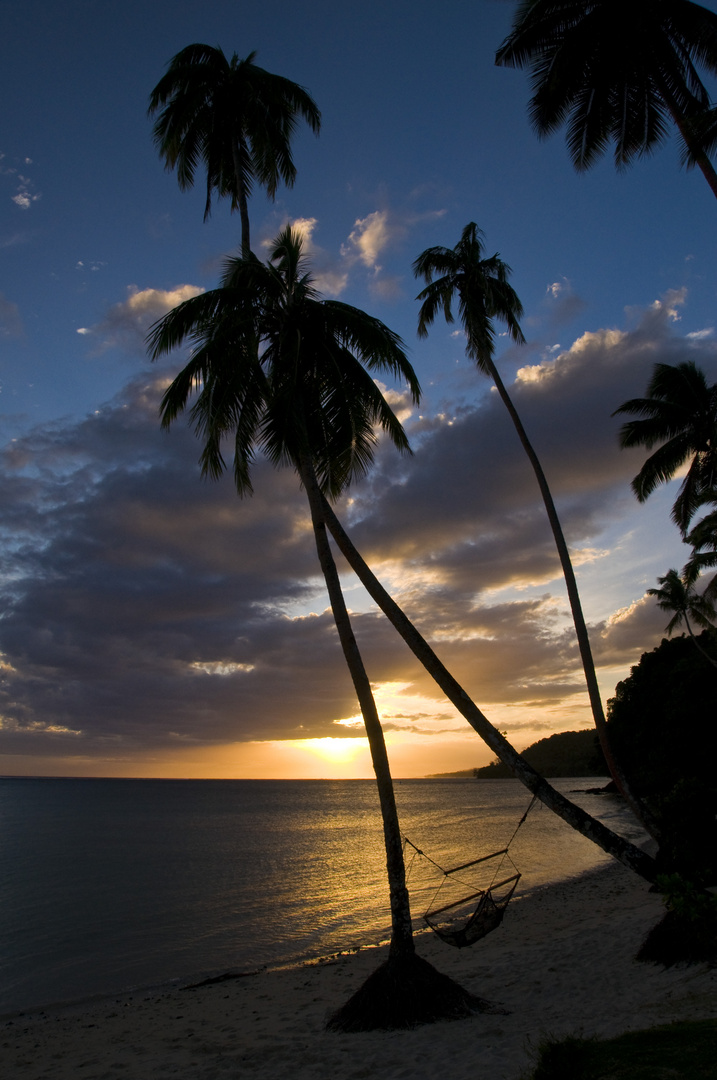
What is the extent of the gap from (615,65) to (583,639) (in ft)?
32.8

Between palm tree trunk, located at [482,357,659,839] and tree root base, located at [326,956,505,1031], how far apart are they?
337 centimetres

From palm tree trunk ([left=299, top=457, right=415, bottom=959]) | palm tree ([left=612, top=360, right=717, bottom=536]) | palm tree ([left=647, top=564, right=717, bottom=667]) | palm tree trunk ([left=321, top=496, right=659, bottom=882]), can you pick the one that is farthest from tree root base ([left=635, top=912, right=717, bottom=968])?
palm tree ([left=647, top=564, right=717, bottom=667])

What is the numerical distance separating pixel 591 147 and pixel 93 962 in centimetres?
1970

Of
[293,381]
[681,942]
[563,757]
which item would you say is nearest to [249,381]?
[293,381]

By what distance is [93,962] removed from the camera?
14367 millimetres

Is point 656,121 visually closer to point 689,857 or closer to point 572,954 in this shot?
point 689,857

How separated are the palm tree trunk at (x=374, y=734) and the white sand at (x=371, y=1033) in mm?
1039

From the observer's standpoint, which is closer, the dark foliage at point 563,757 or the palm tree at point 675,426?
the palm tree at point 675,426

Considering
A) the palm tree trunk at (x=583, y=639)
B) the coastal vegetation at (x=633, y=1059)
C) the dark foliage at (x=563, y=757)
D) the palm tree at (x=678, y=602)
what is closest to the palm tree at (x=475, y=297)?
the palm tree trunk at (x=583, y=639)

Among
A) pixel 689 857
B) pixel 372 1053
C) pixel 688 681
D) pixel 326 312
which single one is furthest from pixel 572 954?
pixel 688 681

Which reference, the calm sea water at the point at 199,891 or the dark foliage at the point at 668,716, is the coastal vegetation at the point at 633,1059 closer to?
the calm sea water at the point at 199,891

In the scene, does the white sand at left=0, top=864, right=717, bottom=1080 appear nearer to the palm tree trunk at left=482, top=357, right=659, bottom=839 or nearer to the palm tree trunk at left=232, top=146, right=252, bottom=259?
the palm tree trunk at left=482, top=357, right=659, bottom=839

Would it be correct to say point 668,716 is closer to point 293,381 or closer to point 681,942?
point 681,942

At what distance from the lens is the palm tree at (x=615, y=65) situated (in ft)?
34.3
